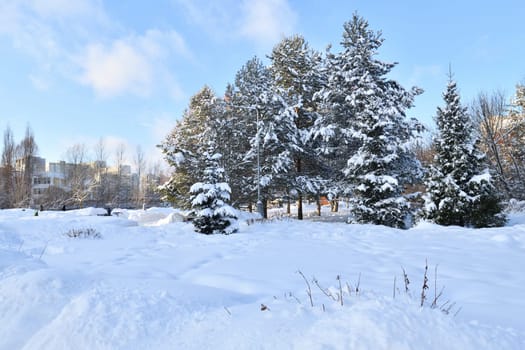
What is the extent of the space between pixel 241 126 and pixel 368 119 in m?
7.44

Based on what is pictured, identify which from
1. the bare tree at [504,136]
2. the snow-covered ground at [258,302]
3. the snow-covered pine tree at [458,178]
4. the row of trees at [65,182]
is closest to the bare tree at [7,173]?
the row of trees at [65,182]

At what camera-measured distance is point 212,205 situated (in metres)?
9.66

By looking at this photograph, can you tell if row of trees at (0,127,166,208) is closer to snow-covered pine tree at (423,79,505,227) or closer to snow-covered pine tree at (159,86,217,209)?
snow-covered pine tree at (159,86,217,209)

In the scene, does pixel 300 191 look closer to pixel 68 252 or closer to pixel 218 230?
pixel 218 230

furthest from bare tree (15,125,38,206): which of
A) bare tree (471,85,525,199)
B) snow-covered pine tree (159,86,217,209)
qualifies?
bare tree (471,85,525,199)

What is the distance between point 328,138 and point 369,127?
2.17 m

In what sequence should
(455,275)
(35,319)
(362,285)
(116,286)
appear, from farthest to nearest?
(455,275), (362,285), (116,286), (35,319)

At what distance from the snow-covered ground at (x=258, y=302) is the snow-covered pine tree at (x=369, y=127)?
6.33m

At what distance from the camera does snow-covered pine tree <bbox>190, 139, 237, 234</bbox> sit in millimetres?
9406

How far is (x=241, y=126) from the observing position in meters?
16.5

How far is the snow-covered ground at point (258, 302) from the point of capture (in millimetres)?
1847

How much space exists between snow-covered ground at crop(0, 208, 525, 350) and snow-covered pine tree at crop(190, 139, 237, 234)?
4105 millimetres

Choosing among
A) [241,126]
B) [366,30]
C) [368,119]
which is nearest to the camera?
[368,119]

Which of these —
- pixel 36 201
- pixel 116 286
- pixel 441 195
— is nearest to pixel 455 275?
pixel 116 286
